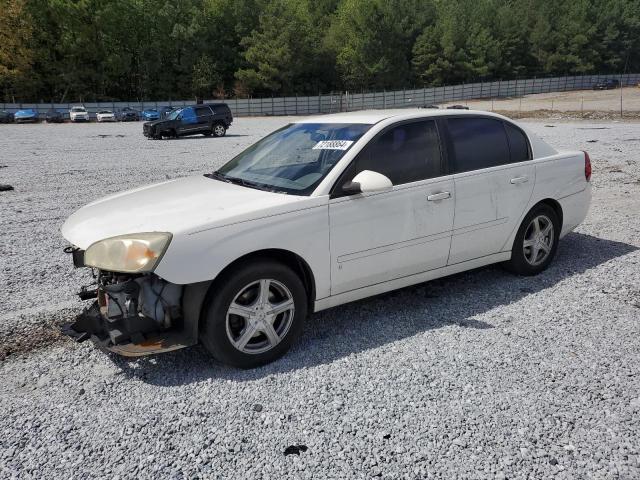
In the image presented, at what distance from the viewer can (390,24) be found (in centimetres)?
8019

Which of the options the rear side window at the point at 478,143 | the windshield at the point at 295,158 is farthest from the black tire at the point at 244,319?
the rear side window at the point at 478,143

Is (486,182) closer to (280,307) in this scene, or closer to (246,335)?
(280,307)

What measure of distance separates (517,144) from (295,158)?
2.15 metres

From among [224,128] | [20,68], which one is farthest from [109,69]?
[224,128]

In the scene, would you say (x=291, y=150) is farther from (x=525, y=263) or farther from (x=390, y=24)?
(x=390, y=24)

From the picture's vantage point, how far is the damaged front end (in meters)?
3.17

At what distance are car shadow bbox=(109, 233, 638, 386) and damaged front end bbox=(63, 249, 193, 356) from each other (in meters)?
0.30

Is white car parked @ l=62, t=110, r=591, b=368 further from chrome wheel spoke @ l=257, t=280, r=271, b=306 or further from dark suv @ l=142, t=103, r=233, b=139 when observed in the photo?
dark suv @ l=142, t=103, r=233, b=139

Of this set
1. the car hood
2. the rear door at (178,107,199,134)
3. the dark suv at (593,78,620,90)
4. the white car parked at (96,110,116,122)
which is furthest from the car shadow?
the dark suv at (593,78,620,90)

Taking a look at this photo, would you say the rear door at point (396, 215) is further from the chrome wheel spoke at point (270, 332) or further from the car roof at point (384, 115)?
the chrome wheel spoke at point (270, 332)

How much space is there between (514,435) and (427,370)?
29.6 inches

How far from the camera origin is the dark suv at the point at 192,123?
24469 millimetres

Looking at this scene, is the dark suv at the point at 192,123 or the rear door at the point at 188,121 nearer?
the dark suv at the point at 192,123

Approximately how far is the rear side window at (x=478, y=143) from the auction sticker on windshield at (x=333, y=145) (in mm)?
1003
